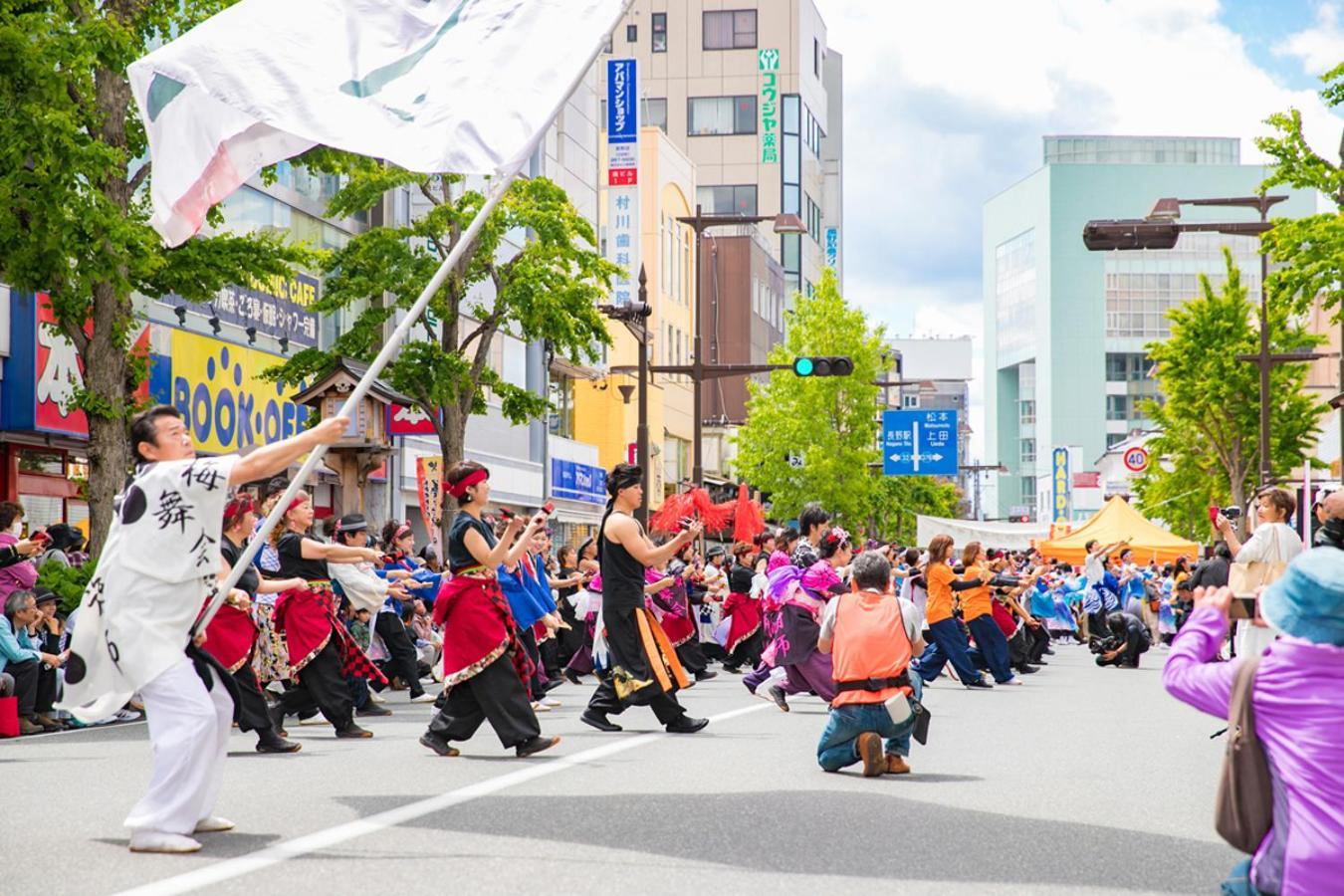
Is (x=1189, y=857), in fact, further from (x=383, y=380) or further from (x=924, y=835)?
(x=383, y=380)

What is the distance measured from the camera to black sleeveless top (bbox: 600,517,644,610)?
12773 mm

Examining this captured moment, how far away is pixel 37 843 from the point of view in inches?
313

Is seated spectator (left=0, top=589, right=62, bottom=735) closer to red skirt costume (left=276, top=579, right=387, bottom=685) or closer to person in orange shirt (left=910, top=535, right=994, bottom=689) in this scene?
red skirt costume (left=276, top=579, right=387, bottom=685)

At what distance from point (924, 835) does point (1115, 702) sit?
452 inches

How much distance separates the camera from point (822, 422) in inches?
2301

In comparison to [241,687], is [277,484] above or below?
above

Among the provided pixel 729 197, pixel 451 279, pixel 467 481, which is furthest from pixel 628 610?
pixel 729 197

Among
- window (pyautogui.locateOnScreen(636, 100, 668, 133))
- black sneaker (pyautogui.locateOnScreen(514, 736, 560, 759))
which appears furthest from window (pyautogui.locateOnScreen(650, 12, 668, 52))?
black sneaker (pyautogui.locateOnScreen(514, 736, 560, 759))

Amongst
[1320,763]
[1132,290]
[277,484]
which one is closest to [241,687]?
[277,484]

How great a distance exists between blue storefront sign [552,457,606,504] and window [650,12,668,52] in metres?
41.3

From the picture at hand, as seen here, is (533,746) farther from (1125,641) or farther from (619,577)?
(1125,641)

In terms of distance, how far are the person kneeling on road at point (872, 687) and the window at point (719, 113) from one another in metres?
85.3

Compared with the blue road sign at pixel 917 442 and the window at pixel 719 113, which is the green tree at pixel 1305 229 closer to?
the blue road sign at pixel 917 442

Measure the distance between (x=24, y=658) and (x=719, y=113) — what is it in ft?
272
